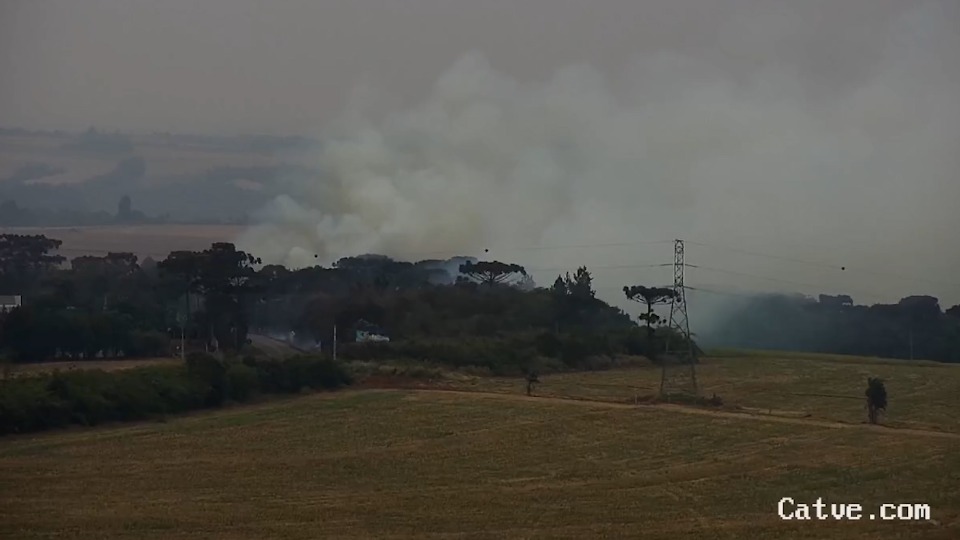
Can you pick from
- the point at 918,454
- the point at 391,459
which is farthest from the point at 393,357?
the point at 918,454

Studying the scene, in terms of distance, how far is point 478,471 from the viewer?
31.0 m

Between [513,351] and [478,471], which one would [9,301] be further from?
[478,471]

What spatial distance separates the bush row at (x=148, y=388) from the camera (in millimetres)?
38344

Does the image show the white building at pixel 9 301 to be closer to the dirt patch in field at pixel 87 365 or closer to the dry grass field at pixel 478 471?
the dirt patch in field at pixel 87 365

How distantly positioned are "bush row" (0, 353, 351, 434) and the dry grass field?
3.90 ft

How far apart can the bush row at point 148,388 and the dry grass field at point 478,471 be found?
1189mm

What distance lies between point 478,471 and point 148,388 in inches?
619

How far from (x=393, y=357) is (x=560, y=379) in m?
7.52

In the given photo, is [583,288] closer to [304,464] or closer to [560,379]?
[560,379]

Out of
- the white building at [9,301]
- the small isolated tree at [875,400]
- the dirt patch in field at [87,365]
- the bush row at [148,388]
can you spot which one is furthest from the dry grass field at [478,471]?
the white building at [9,301]

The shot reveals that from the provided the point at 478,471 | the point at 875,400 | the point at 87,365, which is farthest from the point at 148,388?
the point at 875,400

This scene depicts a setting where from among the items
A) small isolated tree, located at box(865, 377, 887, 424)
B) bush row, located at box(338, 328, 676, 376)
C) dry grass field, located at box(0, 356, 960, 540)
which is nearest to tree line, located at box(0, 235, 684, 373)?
bush row, located at box(338, 328, 676, 376)

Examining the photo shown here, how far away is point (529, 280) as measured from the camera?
87.5 meters

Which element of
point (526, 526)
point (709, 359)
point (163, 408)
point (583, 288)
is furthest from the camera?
point (583, 288)
